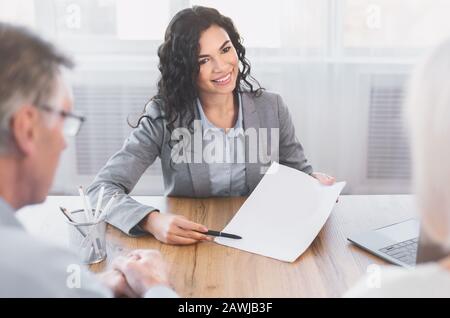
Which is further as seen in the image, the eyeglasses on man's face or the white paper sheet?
the white paper sheet

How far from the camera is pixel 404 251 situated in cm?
118

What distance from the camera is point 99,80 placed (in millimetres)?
2969

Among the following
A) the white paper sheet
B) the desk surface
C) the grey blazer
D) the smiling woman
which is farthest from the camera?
the smiling woman

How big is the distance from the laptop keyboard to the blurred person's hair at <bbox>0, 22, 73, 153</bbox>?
0.79 m

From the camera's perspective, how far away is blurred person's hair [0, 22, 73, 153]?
29.3 inches

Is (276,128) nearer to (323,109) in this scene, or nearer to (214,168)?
(214,168)

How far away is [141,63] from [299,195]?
1.79 metres

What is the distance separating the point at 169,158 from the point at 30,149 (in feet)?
3.08

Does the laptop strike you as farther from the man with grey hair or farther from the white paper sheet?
the man with grey hair

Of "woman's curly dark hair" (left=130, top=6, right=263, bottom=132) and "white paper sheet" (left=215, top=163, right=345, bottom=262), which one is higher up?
"woman's curly dark hair" (left=130, top=6, right=263, bottom=132)

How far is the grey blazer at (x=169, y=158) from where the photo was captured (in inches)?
60.4

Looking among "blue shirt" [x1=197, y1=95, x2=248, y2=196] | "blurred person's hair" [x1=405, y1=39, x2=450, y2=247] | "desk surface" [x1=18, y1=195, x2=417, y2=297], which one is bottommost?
"desk surface" [x1=18, y1=195, x2=417, y2=297]

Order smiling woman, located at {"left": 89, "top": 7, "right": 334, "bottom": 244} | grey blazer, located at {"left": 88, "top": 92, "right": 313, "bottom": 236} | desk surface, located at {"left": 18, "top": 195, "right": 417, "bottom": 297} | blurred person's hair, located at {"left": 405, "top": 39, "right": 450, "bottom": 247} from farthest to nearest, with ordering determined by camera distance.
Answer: smiling woman, located at {"left": 89, "top": 7, "right": 334, "bottom": 244}, grey blazer, located at {"left": 88, "top": 92, "right": 313, "bottom": 236}, desk surface, located at {"left": 18, "top": 195, "right": 417, "bottom": 297}, blurred person's hair, located at {"left": 405, "top": 39, "right": 450, "bottom": 247}

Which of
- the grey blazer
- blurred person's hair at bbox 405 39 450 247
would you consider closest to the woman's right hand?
the grey blazer
